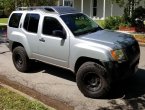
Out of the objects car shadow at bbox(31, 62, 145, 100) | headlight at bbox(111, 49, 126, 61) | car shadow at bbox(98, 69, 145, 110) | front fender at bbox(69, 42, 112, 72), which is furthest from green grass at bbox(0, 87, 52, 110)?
headlight at bbox(111, 49, 126, 61)

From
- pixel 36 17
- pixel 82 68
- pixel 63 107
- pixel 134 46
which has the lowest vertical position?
pixel 63 107

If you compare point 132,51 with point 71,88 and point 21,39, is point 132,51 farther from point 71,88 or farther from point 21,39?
point 21,39

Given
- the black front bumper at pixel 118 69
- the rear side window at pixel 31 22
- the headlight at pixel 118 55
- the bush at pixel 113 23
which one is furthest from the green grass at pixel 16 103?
the bush at pixel 113 23

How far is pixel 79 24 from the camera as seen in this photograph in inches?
310

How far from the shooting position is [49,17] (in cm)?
798

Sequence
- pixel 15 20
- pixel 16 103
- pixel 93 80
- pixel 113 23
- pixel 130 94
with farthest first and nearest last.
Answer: pixel 113 23, pixel 15 20, pixel 130 94, pixel 93 80, pixel 16 103

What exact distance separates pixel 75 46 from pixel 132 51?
4.46ft

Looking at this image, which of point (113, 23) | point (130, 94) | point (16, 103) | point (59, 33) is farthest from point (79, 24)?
point (113, 23)

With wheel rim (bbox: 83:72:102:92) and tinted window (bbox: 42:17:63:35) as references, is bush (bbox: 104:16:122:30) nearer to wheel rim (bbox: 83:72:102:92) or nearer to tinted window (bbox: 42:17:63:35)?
tinted window (bbox: 42:17:63:35)

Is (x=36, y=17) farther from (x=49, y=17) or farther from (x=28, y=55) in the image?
(x=28, y=55)

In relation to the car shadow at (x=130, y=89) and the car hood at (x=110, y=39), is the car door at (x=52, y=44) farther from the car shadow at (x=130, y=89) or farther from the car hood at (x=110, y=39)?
the car shadow at (x=130, y=89)

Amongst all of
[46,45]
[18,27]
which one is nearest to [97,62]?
[46,45]

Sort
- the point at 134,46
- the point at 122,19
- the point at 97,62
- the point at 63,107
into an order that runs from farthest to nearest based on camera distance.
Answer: the point at 122,19 → the point at 134,46 → the point at 97,62 → the point at 63,107

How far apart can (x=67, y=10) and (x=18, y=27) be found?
1639 millimetres
